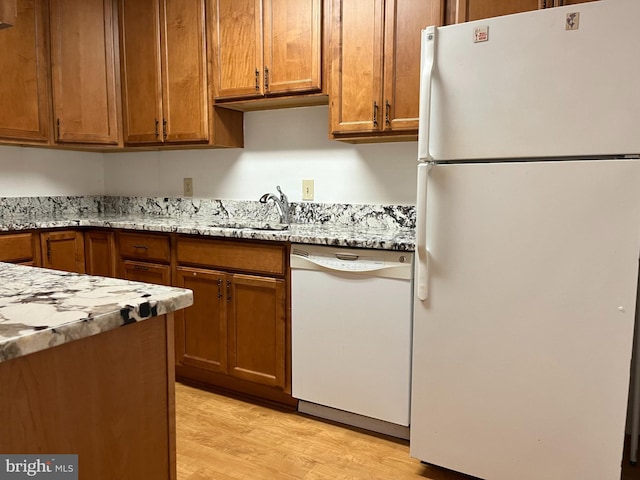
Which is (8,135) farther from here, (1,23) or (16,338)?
(16,338)

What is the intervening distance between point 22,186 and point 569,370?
3.34 meters

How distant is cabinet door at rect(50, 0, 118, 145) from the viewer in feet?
9.70

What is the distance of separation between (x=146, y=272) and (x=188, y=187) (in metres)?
0.75

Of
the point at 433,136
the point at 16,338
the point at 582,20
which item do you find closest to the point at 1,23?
the point at 16,338

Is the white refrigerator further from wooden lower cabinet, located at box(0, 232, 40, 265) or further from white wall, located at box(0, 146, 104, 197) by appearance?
white wall, located at box(0, 146, 104, 197)

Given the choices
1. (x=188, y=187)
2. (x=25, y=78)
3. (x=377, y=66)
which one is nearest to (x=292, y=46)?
(x=377, y=66)

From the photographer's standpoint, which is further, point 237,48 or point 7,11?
point 237,48

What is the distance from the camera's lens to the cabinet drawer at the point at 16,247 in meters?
2.57

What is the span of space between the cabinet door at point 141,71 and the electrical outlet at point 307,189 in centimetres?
95

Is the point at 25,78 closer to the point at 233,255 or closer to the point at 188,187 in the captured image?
the point at 188,187

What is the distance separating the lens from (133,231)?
275cm

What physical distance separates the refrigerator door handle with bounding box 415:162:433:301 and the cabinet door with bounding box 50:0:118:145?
88.4 inches

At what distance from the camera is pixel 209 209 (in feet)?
10.3

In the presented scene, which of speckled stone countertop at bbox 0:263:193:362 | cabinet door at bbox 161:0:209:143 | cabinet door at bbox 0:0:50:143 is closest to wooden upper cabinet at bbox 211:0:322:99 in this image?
cabinet door at bbox 161:0:209:143
